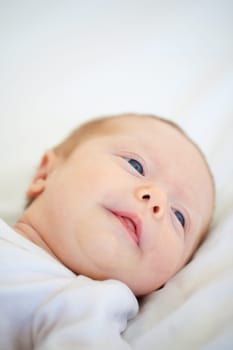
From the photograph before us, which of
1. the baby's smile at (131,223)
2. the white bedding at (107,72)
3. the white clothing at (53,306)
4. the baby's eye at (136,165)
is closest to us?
the white clothing at (53,306)

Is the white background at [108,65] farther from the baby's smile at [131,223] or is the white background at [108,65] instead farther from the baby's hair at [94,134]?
the baby's smile at [131,223]

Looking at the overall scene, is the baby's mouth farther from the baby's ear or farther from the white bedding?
the white bedding

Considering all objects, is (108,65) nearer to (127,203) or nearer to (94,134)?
(94,134)

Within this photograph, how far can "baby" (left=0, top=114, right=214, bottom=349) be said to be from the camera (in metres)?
0.81

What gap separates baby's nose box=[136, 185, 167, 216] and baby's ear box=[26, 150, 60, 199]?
0.29 metres

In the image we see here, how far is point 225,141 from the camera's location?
4.24 feet

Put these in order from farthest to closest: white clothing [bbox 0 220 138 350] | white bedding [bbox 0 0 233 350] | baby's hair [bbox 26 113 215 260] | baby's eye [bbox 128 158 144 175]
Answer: white bedding [bbox 0 0 233 350] → baby's hair [bbox 26 113 215 260] → baby's eye [bbox 128 158 144 175] → white clothing [bbox 0 220 138 350]

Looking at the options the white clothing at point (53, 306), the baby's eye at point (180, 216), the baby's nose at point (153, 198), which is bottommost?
the white clothing at point (53, 306)

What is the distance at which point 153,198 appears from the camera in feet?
2.89

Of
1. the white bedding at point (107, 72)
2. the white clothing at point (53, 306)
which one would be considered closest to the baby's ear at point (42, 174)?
the white bedding at point (107, 72)

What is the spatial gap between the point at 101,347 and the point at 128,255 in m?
0.21

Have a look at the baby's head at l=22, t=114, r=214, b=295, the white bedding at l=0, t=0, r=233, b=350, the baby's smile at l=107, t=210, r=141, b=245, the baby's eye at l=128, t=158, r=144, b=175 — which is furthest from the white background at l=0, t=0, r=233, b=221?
the baby's smile at l=107, t=210, r=141, b=245

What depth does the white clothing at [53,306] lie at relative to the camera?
712 mm

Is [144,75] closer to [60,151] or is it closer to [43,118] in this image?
[43,118]
